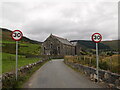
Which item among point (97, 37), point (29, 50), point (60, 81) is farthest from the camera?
point (29, 50)

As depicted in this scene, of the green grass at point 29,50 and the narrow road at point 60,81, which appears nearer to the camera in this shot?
the narrow road at point 60,81

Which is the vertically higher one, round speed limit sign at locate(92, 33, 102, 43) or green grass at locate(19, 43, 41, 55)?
round speed limit sign at locate(92, 33, 102, 43)

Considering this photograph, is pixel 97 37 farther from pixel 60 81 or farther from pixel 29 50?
pixel 29 50

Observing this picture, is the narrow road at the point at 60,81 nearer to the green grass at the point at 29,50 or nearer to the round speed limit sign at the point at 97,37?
the round speed limit sign at the point at 97,37

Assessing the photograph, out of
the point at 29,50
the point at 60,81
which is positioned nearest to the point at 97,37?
the point at 60,81

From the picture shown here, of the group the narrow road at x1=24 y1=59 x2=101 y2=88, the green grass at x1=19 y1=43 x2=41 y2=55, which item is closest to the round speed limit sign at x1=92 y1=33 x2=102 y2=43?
the narrow road at x1=24 y1=59 x2=101 y2=88

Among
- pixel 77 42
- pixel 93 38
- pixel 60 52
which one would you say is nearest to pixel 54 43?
pixel 60 52

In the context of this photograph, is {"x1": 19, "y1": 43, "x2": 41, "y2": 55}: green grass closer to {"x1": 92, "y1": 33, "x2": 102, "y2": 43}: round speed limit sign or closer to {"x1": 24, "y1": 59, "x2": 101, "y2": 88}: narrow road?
{"x1": 24, "y1": 59, "x2": 101, "y2": 88}: narrow road

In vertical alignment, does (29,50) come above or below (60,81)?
above

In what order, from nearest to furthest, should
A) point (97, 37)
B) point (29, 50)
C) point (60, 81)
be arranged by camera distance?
1. point (60, 81)
2. point (97, 37)
3. point (29, 50)

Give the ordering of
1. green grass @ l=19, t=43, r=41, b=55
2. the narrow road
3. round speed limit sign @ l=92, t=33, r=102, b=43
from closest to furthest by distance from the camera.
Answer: the narrow road < round speed limit sign @ l=92, t=33, r=102, b=43 < green grass @ l=19, t=43, r=41, b=55

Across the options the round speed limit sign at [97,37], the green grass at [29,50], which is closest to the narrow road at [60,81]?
the round speed limit sign at [97,37]

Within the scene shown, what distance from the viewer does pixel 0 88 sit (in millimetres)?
5699

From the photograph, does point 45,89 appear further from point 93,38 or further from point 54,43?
point 54,43
